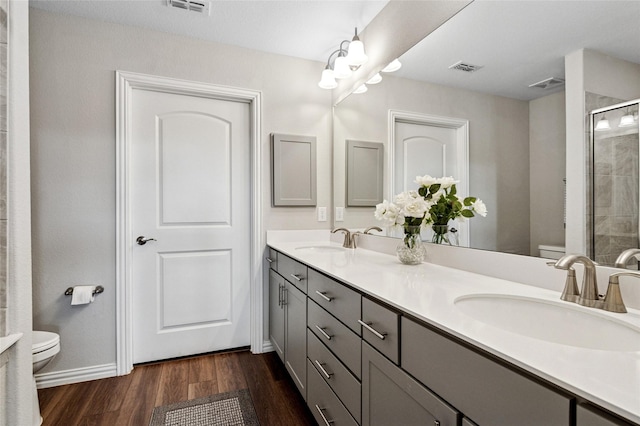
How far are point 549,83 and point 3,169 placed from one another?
1.84 m

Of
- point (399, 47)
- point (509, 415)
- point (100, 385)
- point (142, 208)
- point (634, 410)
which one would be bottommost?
point (100, 385)

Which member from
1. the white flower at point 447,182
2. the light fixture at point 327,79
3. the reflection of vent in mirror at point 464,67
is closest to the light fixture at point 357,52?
the light fixture at point 327,79

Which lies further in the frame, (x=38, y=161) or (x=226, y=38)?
(x=226, y=38)

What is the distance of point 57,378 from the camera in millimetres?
2023

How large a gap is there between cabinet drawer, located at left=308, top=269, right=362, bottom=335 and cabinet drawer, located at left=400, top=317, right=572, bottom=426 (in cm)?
27

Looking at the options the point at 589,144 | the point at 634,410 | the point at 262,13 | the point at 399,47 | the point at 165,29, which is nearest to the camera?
the point at 634,410

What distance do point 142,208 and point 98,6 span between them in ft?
4.19

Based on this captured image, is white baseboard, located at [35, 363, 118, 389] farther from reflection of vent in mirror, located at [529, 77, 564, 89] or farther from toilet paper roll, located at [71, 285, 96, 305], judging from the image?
reflection of vent in mirror, located at [529, 77, 564, 89]

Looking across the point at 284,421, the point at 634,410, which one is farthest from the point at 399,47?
the point at 284,421

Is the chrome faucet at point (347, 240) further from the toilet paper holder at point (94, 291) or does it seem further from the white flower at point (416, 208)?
the toilet paper holder at point (94, 291)

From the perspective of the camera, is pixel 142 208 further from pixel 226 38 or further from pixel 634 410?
pixel 634 410

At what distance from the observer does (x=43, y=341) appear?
5.73 feet

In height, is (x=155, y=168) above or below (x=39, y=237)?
above

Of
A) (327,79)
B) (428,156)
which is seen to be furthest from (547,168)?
(327,79)
